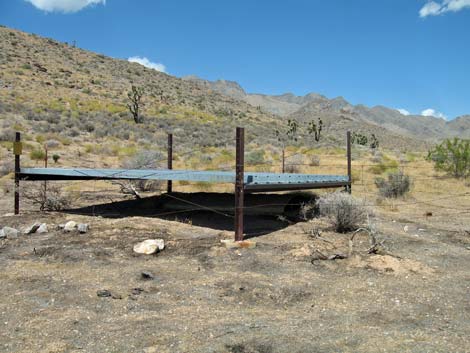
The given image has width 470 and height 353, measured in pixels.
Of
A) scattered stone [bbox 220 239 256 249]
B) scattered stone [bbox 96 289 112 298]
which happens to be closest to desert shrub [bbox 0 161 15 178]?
scattered stone [bbox 220 239 256 249]

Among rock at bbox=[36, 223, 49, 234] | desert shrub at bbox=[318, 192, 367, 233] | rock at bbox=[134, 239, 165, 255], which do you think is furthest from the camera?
desert shrub at bbox=[318, 192, 367, 233]

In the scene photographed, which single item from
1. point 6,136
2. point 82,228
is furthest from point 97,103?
point 82,228

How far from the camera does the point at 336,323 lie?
16.6 ft

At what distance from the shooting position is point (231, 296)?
6047 mm

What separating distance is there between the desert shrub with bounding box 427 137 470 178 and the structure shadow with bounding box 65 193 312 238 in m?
10.8

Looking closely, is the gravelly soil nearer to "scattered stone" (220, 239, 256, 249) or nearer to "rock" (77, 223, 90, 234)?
"scattered stone" (220, 239, 256, 249)

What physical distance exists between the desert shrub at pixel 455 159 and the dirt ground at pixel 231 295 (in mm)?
12947

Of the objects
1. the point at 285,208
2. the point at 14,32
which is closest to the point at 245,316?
the point at 285,208

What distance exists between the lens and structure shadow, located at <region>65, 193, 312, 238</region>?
11.5 m

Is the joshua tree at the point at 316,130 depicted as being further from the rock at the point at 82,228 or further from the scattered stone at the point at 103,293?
the scattered stone at the point at 103,293

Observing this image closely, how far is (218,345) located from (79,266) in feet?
12.7

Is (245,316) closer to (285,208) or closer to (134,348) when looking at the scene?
(134,348)

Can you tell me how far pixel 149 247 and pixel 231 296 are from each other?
278 centimetres

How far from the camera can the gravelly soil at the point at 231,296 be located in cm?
459
